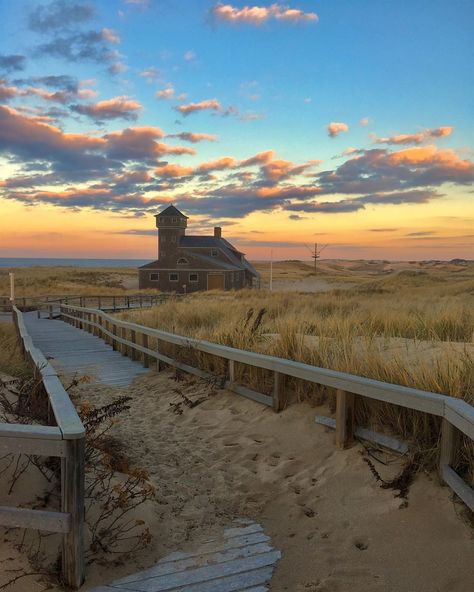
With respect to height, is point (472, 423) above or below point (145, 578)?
above

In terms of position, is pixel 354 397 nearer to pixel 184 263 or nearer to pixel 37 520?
pixel 37 520

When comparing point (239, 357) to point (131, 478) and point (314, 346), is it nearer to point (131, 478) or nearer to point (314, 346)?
point (314, 346)

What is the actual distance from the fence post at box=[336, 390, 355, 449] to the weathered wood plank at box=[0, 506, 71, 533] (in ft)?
8.53

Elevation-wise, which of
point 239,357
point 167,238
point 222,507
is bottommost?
point 222,507

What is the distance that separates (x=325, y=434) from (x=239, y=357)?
1.79 m

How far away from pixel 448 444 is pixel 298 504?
4.17 feet

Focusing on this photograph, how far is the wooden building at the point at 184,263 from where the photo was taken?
50469 mm

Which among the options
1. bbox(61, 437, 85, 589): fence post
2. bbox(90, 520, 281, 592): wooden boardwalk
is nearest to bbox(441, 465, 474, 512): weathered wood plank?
bbox(90, 520, 281, 592): wooden boardwalk

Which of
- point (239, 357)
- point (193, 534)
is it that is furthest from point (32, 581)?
point (239, 357)

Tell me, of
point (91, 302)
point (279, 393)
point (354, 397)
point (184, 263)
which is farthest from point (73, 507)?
point (184, 263)

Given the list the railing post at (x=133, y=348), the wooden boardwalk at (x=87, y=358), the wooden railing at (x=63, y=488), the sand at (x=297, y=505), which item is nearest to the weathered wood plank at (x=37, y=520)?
the wooden railing at (x=63, y=488)

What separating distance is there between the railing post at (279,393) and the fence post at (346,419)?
1295 mm

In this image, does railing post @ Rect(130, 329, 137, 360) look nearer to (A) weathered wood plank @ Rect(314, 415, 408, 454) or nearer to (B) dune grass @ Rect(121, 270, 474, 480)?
(B) dune grass @ Rect(121, 270, 474, 480)

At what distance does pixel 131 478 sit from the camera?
4449 millimetres
